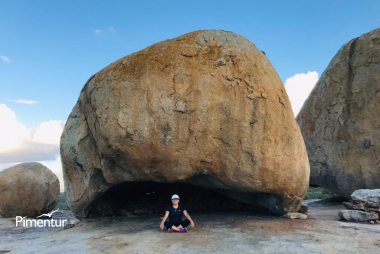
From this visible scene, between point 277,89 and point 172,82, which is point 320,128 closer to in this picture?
point 277,89

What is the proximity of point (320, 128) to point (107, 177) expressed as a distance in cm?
698

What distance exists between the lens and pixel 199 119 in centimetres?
606

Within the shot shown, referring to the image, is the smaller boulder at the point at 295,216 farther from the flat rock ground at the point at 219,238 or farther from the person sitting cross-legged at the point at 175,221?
the person sitting cross-legged at the point at 175,221

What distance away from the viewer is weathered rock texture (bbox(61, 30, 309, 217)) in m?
5.98

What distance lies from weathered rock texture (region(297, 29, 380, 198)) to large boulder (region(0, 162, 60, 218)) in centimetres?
882

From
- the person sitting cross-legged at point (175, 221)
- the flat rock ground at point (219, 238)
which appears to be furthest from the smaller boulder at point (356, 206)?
the person sitting cross-legged at point (175, 221)

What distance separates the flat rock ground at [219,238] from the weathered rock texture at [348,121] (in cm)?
315

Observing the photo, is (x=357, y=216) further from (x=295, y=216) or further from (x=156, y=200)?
(x=156, y=200)

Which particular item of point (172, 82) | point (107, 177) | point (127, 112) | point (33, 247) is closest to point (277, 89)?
point (172, 82)

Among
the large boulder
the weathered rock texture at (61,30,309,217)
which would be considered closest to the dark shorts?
the weathered rock texture at (61,30,309,217)

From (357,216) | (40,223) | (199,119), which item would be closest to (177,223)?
(199,119)

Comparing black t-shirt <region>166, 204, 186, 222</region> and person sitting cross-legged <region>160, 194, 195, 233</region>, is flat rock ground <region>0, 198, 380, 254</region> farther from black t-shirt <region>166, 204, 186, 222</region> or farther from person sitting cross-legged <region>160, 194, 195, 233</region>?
black t-shirt <region>166, 204, 186, 222</region>

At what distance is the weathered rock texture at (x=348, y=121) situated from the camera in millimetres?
9172

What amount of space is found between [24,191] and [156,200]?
449 centimetres
